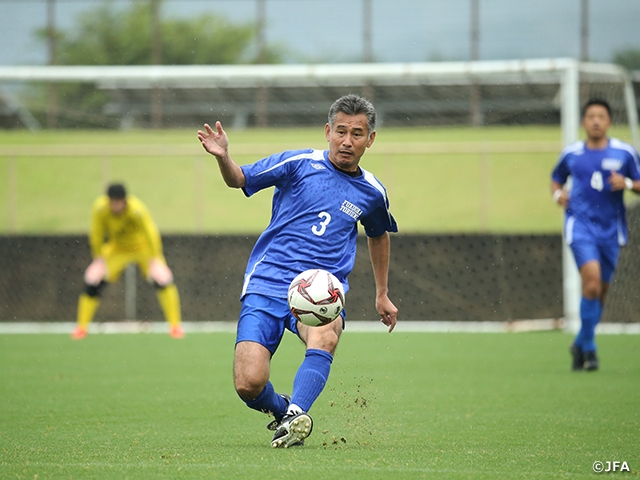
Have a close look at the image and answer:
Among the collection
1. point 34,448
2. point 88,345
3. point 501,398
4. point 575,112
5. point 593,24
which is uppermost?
point 593,24

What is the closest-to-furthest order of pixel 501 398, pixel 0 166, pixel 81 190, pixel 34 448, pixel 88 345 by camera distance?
pixel 34 448 → pixel 501 398 → pixel 88 345 → pixel 81 190 → pixel 0 166

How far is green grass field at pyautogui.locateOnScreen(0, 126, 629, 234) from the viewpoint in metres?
19.6

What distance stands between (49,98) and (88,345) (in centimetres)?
788

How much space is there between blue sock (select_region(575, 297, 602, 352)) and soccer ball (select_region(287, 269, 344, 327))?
14.0 feet

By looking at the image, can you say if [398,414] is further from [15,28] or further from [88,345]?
[15,28]

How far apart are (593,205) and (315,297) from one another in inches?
192

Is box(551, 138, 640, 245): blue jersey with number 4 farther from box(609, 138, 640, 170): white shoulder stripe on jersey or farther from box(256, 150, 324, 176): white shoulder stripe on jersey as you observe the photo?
box(256, 150, 324, 176): white shoulder stripe on jersey

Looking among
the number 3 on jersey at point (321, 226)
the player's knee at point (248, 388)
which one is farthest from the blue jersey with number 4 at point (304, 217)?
the player's knee at point (248, 388)

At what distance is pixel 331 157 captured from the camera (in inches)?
190

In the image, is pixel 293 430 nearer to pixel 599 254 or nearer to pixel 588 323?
pixel 588 323

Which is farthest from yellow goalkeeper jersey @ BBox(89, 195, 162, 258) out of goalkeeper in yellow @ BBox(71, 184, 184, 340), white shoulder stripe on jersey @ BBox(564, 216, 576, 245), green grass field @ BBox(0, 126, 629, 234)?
green grass field @ BBox(0, 126, 629, 234)

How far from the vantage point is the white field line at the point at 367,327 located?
44.8 ft

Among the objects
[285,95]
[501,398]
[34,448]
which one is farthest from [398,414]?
[285,95]

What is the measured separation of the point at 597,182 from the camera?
27.5ft
